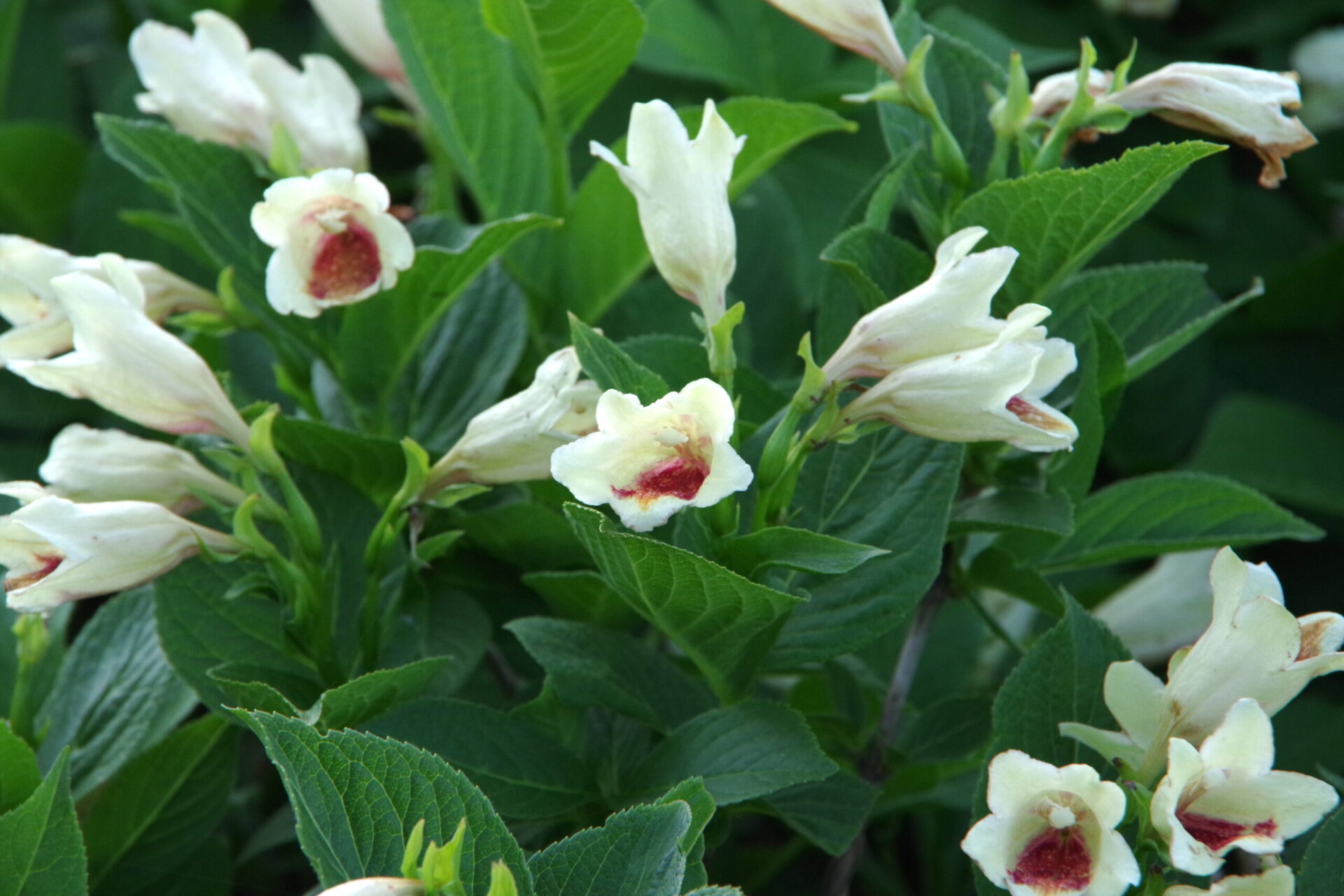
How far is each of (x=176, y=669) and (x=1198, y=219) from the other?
54.9 inches

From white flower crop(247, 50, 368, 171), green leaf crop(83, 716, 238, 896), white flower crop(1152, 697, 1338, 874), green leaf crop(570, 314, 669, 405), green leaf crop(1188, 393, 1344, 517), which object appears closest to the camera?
white flower crop(1152, 697, 1338, 874)

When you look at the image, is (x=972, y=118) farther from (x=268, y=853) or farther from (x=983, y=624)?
(x=268, y=853)

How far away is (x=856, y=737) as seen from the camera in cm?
101

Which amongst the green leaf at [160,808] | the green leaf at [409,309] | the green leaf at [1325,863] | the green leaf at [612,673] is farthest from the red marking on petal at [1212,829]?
the green leaf at [160,808]

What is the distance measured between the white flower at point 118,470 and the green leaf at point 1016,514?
1.72ft

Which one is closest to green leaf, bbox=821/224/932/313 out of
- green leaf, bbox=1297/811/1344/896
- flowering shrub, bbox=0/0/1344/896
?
flowering shrub, bbox=0/0/1344/896

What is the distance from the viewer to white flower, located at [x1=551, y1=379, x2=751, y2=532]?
2.22ft

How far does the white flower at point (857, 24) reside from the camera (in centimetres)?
93

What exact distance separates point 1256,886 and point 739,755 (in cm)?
30

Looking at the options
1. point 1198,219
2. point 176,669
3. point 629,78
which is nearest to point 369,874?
point 176,669

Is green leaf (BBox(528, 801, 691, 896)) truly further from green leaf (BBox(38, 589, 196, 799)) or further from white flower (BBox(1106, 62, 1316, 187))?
white flower (BBox(1106, 62, 1316, 187))

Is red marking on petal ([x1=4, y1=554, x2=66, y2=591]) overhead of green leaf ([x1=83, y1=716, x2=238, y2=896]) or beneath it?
overhead

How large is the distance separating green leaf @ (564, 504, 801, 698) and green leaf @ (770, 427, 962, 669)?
0.04 meters

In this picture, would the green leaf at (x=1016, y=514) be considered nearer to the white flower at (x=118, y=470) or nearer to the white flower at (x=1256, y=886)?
the white flower at (x=1256, y=886)
